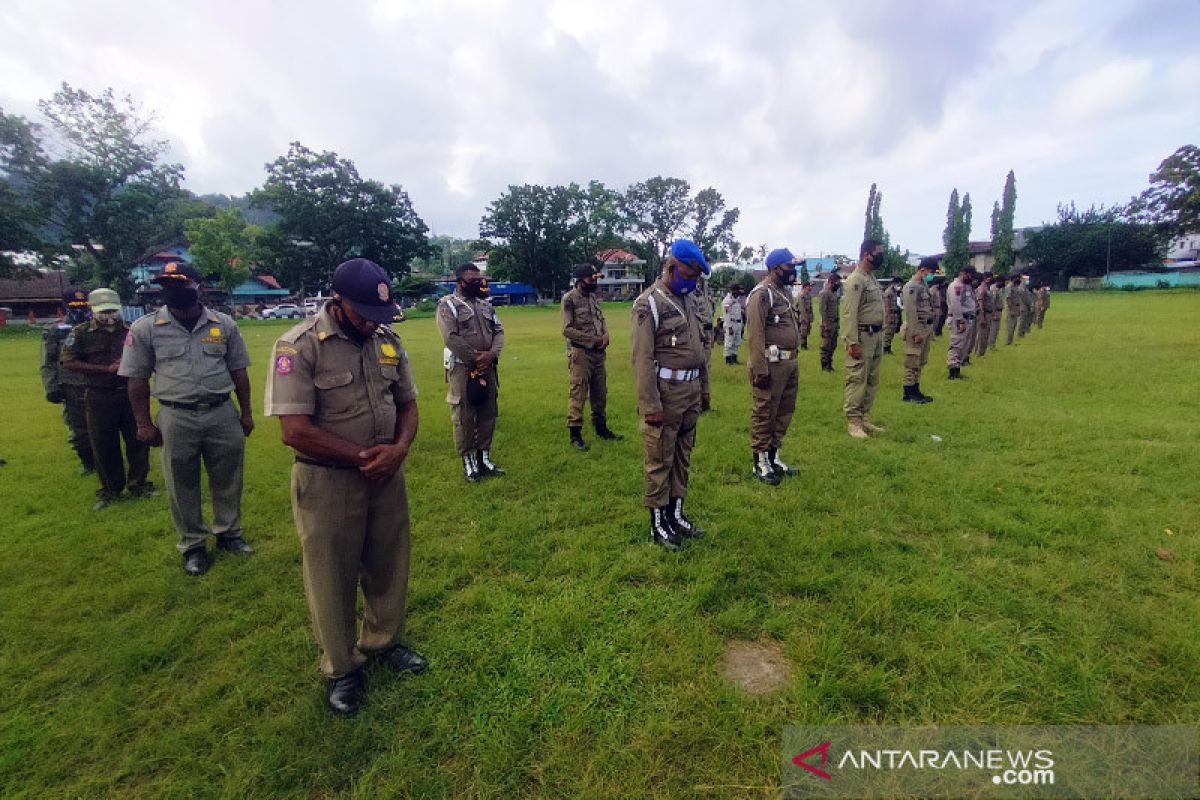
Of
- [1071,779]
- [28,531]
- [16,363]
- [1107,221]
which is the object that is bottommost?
[1071,779]

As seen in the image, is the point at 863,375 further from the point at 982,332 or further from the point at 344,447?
the point at 982,332

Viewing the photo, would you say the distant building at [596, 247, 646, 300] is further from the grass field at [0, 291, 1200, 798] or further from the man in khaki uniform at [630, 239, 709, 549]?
the man in khaki uniform at [630, 239, 709, 549]

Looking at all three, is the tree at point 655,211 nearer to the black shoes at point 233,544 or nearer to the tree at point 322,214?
the tree at point 322,214

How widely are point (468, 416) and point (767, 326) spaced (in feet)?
9.56

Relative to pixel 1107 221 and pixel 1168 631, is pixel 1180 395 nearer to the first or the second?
pixel 1168 631

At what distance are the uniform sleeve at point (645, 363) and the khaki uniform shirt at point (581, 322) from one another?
2448mm

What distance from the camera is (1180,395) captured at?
7797 mm

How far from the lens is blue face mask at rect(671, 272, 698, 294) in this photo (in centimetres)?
385

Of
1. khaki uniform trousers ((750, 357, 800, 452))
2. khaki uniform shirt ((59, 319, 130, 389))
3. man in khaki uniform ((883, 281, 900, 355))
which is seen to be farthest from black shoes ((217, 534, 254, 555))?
man in khaki uniform ((883, 281, 900, 355))

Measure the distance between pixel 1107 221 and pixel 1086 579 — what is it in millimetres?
68708

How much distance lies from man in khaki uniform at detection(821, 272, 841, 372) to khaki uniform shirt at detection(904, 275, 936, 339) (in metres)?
3.02

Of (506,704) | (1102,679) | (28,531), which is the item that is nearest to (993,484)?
(1102,679)

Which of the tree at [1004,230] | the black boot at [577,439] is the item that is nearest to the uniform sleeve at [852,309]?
the black boot at [577,439]

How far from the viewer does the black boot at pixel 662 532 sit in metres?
3.90
